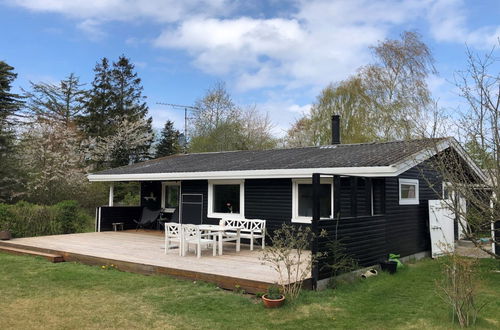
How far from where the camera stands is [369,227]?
24.7ft

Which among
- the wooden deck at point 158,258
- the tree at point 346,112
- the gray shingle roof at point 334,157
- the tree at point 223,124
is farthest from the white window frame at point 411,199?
the tree at point 223,124

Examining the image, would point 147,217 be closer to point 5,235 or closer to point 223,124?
point 5,235

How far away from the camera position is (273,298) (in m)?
5.17

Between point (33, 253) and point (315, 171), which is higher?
point (315, 171)

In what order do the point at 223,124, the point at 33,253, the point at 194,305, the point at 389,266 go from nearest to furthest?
1. the point at 194,305
2. the point at 389,266
3. the point at 33,253
4. the point at 223,124

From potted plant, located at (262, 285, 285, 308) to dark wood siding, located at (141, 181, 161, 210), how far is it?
9.47 metres

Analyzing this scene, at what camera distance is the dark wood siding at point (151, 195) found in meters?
14.2

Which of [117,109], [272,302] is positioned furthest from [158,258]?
[117,109]

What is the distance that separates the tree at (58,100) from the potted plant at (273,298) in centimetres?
2142

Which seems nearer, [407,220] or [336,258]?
[336,258]

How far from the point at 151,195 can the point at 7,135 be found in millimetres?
8637

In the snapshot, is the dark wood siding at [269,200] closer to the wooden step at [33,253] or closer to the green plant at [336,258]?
the green plant at [336,258]

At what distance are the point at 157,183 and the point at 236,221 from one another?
4.72 m

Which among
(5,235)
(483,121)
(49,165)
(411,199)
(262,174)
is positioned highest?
(49,165)
